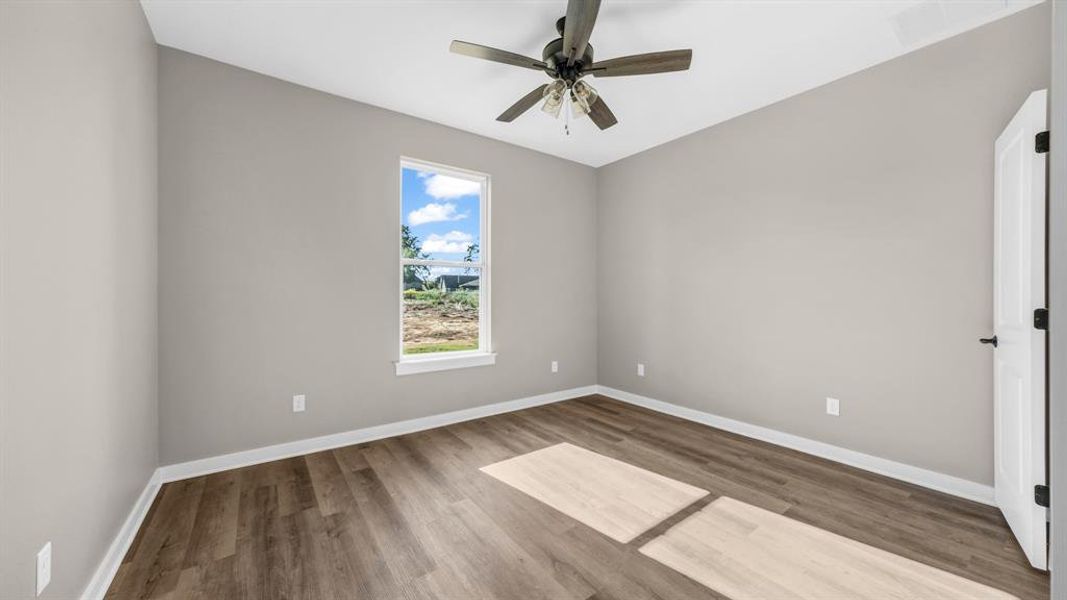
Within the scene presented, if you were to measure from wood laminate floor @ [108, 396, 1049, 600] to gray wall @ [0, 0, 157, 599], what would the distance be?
1.23 ft

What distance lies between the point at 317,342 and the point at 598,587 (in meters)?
2.48

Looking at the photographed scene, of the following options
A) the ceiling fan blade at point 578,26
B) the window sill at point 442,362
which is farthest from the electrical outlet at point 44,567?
the ceiling fan blade at point 578,26

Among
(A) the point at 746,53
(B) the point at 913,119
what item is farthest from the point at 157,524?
(B) the point at 913,119

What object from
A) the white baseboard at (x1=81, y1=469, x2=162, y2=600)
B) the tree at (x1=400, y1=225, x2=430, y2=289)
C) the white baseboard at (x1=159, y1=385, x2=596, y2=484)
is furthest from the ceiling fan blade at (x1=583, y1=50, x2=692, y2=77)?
the white baseboard at (x1=81, y1=469, x2=162, y2=600)

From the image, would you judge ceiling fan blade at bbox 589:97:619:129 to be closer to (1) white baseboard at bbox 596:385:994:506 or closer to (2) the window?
(2) the window

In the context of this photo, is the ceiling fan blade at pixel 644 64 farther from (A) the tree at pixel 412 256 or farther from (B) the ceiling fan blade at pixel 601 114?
(A) the tree at pixel 412 256

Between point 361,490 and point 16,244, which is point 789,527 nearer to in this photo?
point 361,490

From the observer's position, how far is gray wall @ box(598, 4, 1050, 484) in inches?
98.3

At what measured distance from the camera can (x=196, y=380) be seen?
278 centimetres

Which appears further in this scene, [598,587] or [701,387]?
[701,387]

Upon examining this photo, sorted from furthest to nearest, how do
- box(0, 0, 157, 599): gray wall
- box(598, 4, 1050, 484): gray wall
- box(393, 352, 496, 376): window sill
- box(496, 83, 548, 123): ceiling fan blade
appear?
box(393, 352, 496, 376): window sill, box(496, 83, 548, 123): ceiling fan blade, box(598, 4, 1050, 484): gray wall, box(0, 0, 157, 599): gray wall

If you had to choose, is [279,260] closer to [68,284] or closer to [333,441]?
[333,441]

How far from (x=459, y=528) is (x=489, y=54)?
7.99ft

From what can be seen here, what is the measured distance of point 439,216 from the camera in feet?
Answer: 12.8
